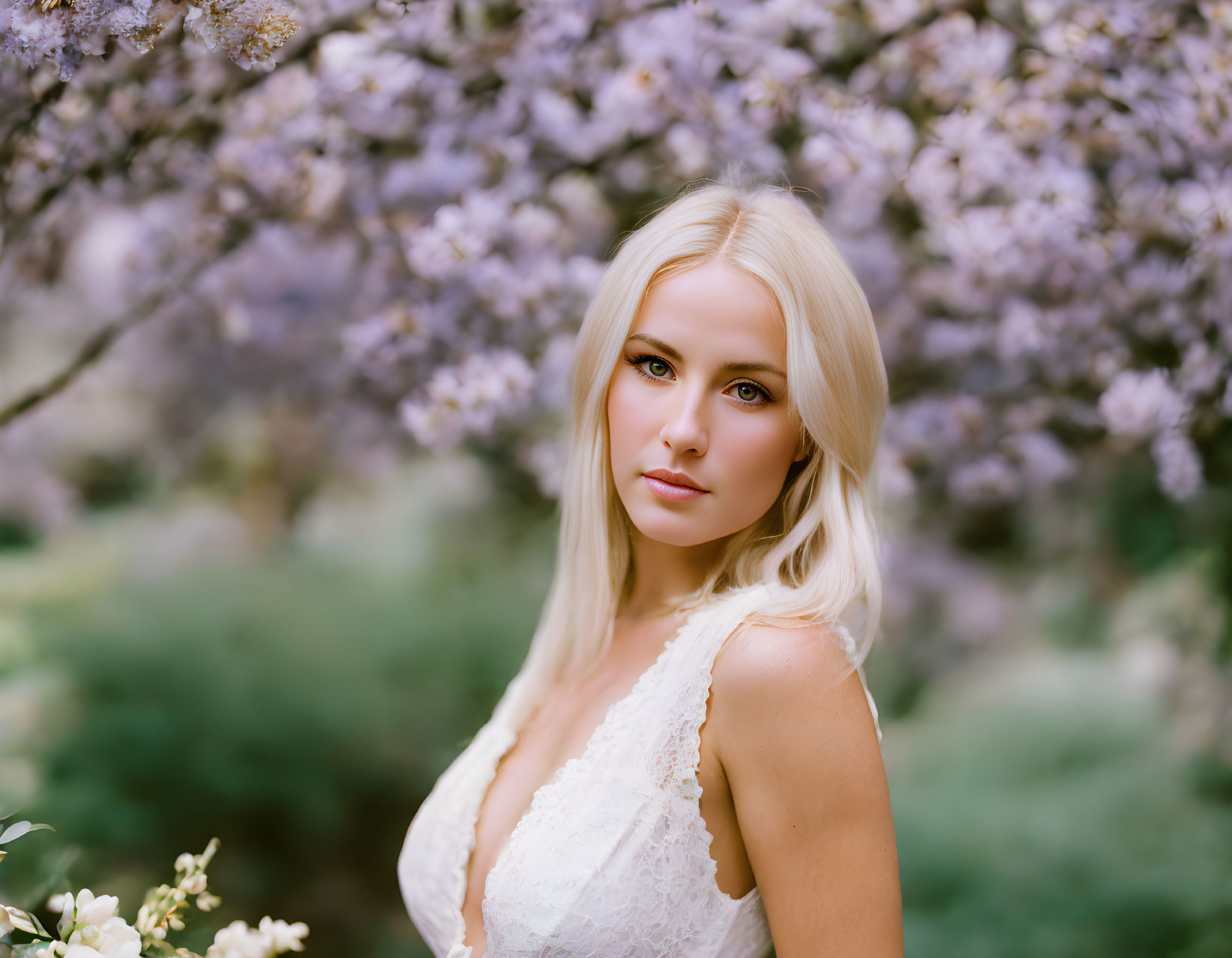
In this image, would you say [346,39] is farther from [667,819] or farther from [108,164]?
[667,819]

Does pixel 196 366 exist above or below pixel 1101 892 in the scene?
above

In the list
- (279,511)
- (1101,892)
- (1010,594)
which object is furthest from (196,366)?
(1101,892)

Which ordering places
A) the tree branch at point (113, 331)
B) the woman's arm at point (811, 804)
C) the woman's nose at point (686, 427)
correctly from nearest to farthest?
the woman's arm at point (811, 804), the woman's nose at point (686, 427), the tree branch at point (113, 331)

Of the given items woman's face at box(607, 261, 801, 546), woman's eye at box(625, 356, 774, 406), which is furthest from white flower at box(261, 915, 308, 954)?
woman's eye at box(625, 356, 774, 406)

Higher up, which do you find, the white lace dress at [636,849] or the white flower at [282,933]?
the white flower at [282,933]

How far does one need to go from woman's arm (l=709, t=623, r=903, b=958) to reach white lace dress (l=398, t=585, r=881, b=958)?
7 cm

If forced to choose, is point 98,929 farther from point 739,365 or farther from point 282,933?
point 739,365

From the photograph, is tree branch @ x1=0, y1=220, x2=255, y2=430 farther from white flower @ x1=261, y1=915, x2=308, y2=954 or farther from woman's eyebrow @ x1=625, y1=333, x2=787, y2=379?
white flower @ x1=261, y1=915, x2=308, y2=954

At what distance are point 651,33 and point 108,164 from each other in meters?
1.31

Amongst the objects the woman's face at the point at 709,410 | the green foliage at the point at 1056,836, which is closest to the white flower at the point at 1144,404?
the green foliage at the point at 1056,836

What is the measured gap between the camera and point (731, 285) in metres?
1.36

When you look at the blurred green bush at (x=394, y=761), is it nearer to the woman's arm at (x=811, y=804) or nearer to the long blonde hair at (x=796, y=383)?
the long blonde hair at (x=796, y=383)

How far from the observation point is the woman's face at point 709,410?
1346 mm

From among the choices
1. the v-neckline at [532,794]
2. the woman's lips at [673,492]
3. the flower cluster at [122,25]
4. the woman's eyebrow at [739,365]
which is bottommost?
the v-neckline at [532,794]
